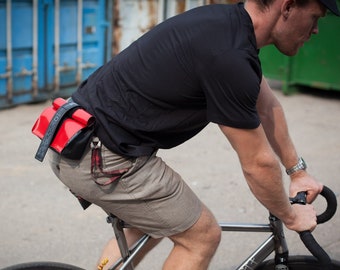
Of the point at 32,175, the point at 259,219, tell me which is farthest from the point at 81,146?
the point at 32,175

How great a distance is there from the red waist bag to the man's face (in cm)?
75

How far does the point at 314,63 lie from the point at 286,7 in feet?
21.3

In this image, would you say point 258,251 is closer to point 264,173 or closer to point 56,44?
point 264,173

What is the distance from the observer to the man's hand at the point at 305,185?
8.37ft

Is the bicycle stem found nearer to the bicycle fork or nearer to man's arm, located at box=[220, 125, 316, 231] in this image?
the bicycle fork

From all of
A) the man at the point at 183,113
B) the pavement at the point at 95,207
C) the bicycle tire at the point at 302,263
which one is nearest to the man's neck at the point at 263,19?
the man at the point at 183,113

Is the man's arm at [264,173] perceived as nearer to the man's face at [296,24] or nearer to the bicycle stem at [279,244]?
the bicycle stem at [279,244]

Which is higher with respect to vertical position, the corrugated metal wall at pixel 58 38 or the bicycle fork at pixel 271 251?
the bicycle fork at pixel 271 251

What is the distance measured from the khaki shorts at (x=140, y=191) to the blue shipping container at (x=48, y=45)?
4.89 metres

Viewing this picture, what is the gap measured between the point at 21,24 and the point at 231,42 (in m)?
5.35

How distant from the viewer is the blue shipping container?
23.3 ft

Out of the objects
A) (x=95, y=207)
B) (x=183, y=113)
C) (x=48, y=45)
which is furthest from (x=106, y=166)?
(x=48, y=45)

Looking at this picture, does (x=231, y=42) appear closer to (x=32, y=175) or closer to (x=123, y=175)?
(x=123, y=175)

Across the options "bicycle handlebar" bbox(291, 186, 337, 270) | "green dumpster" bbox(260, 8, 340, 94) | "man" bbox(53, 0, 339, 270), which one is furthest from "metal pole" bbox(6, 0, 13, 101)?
"bicycle handlebar" bbox(291, 186, 337, 270)
